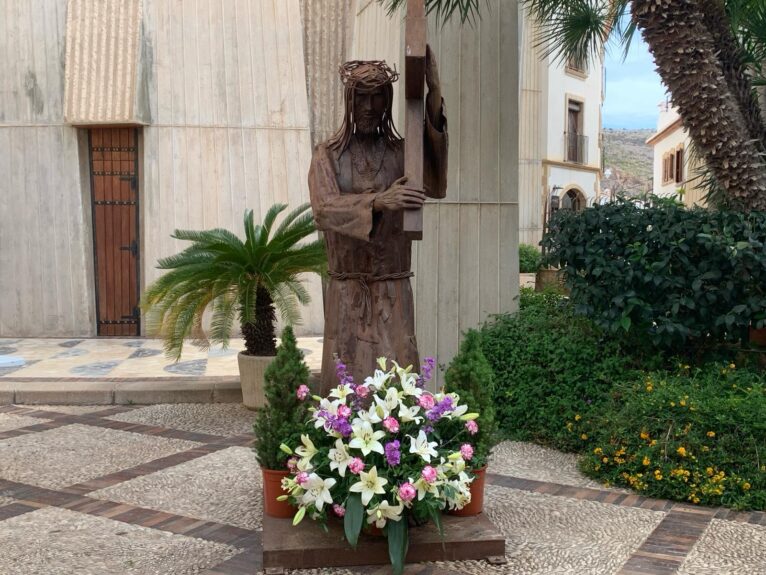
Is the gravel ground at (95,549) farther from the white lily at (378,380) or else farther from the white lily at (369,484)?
the white lily at (378,380)

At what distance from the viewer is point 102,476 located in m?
5.29

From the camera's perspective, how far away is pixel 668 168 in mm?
35656

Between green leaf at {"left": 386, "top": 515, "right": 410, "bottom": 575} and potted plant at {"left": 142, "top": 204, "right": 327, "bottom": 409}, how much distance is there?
150 inches

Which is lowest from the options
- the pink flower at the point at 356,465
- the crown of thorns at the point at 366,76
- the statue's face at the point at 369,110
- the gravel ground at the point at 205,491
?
the gravel ground at the point at 205,491

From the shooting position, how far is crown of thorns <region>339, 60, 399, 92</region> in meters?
3.74

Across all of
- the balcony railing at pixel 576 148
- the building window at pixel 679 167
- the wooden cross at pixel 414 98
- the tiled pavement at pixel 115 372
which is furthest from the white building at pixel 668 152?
the wooden cross at pixel 414 98

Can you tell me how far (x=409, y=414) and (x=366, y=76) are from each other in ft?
5.15

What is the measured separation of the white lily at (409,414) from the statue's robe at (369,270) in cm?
42

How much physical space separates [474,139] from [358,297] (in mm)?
3624

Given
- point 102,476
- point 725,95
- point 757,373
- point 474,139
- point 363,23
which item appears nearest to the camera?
point 102,476

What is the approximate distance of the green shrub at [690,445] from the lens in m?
4.74

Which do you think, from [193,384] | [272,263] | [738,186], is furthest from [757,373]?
[193,384]

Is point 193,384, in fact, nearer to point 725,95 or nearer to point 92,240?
point 92,240

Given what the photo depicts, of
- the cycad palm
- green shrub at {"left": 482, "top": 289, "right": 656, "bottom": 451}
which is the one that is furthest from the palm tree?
the cycad palm
